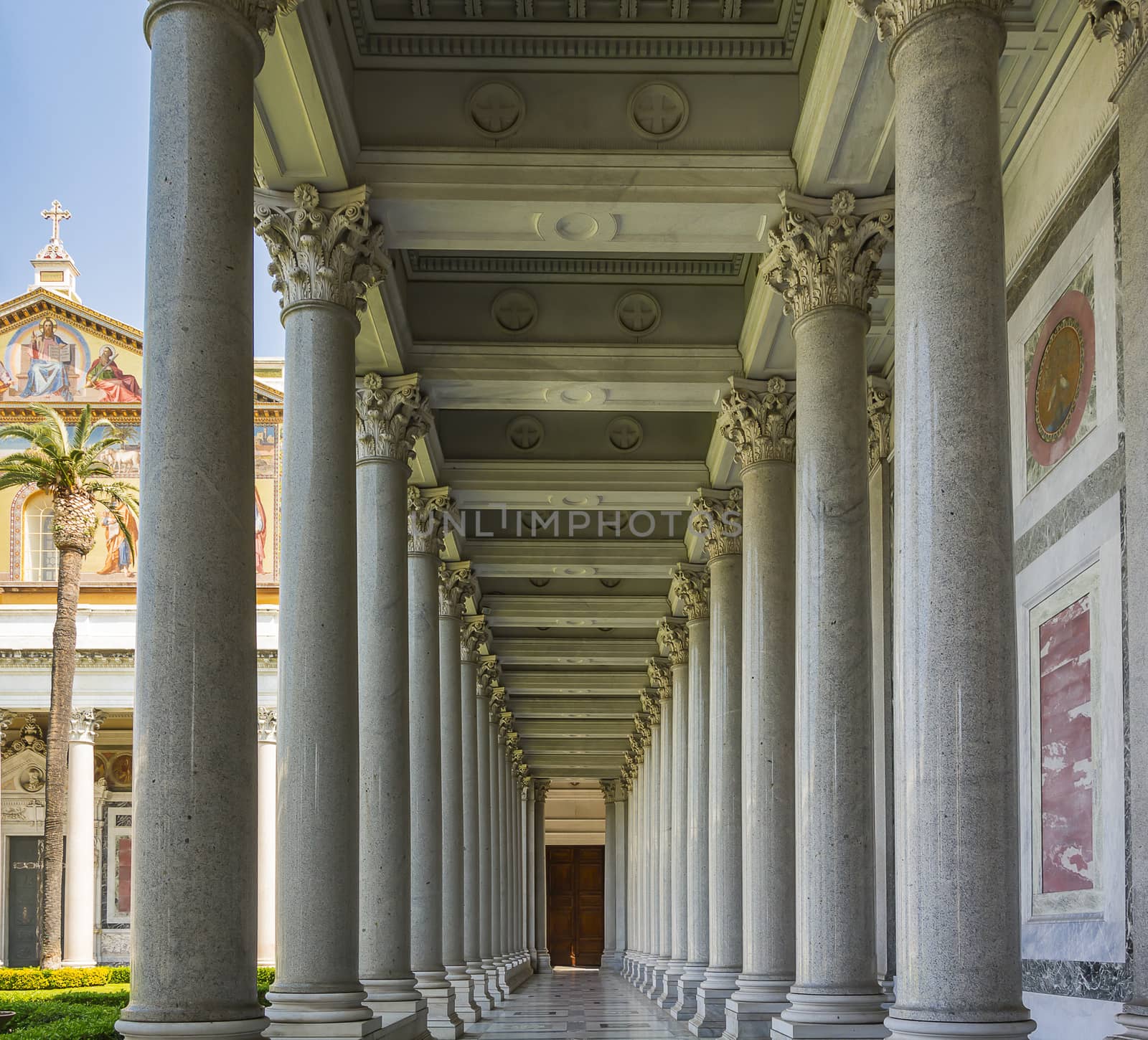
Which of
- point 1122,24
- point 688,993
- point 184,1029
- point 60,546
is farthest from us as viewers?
point 60,546

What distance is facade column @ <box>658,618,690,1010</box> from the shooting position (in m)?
39.4

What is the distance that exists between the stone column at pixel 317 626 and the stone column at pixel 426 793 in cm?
786

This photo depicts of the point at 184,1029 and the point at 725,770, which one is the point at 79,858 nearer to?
the point at 725,770

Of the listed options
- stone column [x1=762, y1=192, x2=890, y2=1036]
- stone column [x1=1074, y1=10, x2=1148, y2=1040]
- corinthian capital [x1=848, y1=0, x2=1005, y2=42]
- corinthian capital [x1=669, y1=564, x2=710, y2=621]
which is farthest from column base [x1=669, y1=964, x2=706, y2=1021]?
corinthian capital [x1=848, y1=0, x2=1005, y2=42]

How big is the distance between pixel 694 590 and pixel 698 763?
4136 millimetres

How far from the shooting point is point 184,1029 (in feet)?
32.4

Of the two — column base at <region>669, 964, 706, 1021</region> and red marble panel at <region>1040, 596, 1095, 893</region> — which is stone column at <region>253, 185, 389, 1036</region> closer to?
red marble panel at <region>1040, 596, 1095, 893</region>

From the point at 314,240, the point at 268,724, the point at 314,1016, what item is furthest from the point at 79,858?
the point at 314,1016

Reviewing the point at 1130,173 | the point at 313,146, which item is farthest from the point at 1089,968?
the point at 313,146

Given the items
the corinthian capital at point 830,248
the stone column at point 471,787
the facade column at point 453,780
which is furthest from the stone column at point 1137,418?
the stone column at point 471,787

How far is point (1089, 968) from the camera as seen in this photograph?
15.7m

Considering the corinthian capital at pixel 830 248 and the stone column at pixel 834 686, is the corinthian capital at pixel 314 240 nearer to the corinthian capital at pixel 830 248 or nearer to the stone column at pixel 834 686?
the corinthian capital at pixel 830 248

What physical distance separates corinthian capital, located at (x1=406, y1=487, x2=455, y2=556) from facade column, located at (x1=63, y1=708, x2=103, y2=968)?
33594mm

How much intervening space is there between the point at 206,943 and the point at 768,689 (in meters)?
12.0
